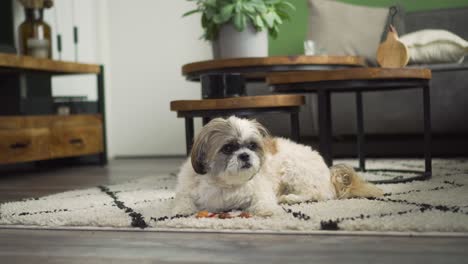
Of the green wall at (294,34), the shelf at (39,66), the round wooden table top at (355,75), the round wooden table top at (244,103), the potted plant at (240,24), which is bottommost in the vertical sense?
the round wooden table top at (244,103)

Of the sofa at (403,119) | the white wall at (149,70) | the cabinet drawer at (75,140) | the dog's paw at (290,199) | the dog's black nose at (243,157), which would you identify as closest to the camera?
the dog's black nose at (243,157)

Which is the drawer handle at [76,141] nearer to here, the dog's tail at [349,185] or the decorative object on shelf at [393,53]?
the decorative object on shelf at [393,53]

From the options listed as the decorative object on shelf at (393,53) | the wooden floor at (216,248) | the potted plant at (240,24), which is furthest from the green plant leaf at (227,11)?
the wooden floor at (216,248)

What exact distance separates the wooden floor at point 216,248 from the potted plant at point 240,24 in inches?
57.8

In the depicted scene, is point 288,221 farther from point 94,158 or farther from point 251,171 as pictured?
point 94,158

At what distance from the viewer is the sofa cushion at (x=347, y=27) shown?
4.57 m

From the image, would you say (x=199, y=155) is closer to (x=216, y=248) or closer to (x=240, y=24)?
(x=216, y=248)

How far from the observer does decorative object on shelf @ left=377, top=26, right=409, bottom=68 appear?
285cm

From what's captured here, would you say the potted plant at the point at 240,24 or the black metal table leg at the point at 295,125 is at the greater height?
the potted plant at the point at 240,24

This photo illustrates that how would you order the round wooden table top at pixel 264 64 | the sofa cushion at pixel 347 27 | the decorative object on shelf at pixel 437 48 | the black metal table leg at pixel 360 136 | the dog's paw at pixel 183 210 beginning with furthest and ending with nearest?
the sofa cushion at pixel 347 27 → the decorative object on shelf at pixel 437 48 → the black metal table leg at pixel 360 136 → the round wooden table top at pixel 264 64 → the dog's paw at pixel 183 210

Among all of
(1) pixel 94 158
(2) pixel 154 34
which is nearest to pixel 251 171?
(1) pixel 94 158

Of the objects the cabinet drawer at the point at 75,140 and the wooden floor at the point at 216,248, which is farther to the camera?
the cabinet drawer at the point at 75,140

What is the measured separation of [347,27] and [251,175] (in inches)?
118

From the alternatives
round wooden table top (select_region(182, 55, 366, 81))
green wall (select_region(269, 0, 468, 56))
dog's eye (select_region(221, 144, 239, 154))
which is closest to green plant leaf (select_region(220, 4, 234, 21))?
round wooden table top (select_region(182, 55, 366, 81))
